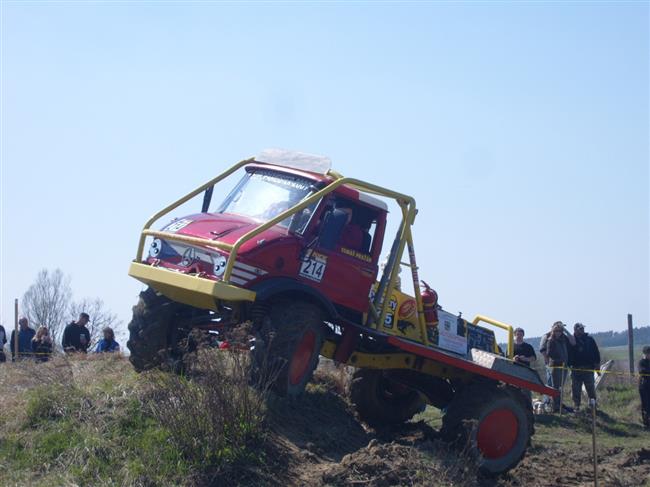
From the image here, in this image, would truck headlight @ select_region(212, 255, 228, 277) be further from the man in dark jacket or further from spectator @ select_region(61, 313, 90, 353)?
the man in dark jacket

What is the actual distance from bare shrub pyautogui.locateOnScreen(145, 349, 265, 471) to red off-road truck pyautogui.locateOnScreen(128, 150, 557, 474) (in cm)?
53

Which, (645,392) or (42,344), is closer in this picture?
(42,344)

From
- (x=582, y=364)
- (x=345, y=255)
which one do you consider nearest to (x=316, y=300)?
(x=345, y=255)

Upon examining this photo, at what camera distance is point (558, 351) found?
722 inches

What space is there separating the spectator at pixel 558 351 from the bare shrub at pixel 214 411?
9.67 meters

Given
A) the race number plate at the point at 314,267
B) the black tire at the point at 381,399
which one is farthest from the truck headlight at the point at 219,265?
the black tire at the point at 381,399

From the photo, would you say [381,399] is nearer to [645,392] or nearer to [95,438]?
[95,438]

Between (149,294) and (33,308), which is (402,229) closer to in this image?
(149,294)

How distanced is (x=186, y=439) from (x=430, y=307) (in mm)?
4310

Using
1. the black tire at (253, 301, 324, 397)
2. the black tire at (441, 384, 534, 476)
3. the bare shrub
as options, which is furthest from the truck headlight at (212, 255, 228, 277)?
the black tire at (441, 384, 534, 476)

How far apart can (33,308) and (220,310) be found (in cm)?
3964

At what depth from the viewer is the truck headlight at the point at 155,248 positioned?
11188 mm

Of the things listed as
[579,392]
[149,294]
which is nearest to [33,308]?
[579,392]

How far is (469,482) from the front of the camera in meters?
10.3
